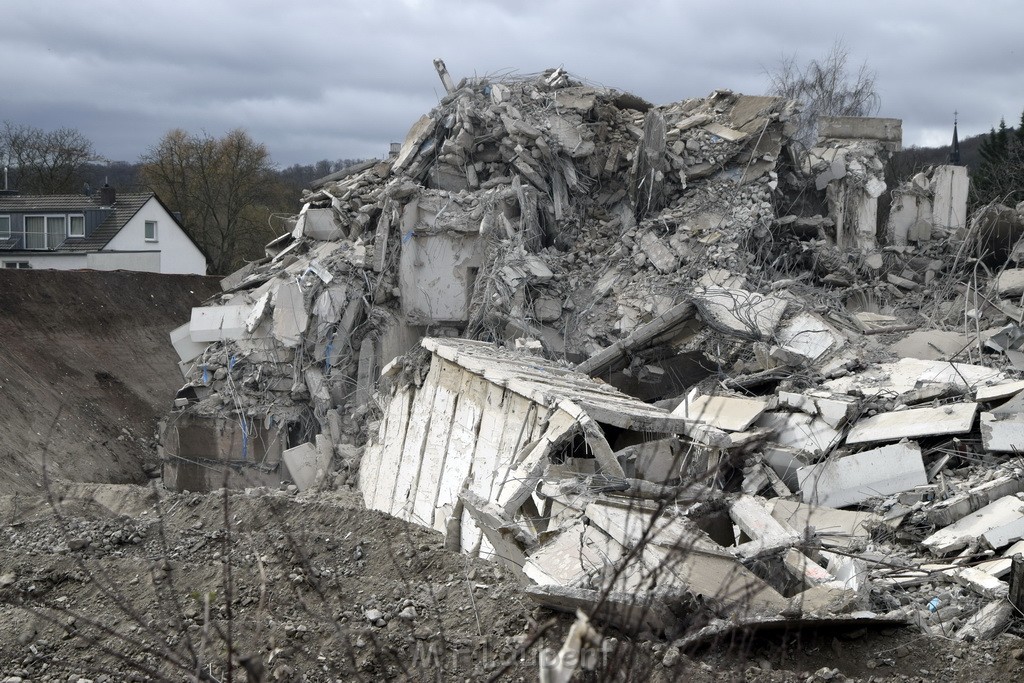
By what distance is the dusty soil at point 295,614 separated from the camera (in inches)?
104

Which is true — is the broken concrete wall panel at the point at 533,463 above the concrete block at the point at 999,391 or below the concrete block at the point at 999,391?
below

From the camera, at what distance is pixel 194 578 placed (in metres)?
4.51

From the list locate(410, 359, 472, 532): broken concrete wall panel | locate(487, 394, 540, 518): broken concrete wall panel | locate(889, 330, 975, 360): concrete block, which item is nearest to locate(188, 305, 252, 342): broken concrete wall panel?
locate(410, 359, 472, 532): broken concrete wall panel

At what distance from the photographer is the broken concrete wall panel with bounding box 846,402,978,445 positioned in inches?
293

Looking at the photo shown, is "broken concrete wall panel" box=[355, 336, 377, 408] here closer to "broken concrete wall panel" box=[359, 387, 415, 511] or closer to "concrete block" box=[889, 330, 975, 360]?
"broken concrete wall panel" box=[359, 387, 415, 511]

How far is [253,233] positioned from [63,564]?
28265 millimetres

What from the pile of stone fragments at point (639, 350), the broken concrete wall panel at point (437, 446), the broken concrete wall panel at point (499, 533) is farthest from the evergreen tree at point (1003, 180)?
the broken concrete wall panel at point (499, 533)

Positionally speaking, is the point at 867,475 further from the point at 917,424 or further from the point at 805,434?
the point at 805,434

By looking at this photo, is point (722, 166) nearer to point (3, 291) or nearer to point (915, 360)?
point (915, 360)

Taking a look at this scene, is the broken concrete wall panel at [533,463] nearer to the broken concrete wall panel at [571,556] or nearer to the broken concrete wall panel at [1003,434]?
the broken concrete wall panel at [571,556]

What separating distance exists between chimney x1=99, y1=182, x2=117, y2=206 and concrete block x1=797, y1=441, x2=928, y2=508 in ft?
97.0

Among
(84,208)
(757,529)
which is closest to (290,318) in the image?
(757,529)

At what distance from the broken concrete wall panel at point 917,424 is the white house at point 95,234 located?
26642mm

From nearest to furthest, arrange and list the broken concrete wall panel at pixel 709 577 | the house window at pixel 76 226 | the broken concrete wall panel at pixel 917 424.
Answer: the broken concrete wall panel at pixel 709 577 → the broken concrete wall panel at pixel 917 424 → the house window at pixel 76 226
